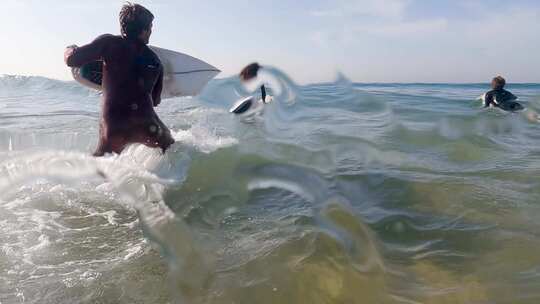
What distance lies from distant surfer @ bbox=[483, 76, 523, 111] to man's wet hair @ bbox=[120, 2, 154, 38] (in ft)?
34.8

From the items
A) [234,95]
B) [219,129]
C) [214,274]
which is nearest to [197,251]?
[214,274]

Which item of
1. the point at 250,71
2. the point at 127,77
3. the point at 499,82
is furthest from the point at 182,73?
the point at 499,82

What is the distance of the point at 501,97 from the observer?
11.9 meters

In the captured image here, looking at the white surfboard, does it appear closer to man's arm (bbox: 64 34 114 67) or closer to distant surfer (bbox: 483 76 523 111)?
man's arm (bbox: 64 34 114 67)

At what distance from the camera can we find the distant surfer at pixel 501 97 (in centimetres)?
1158

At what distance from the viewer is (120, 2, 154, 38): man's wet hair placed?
A: 3930mm

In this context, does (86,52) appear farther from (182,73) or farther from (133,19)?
(182,73)

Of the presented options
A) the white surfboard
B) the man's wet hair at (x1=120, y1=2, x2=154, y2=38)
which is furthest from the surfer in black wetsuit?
the man's wet hair at (x1=120, y1=2, x2=154, y2=38)

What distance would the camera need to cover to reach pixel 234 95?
1285 cm

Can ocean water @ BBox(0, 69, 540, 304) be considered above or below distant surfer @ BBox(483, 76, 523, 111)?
below

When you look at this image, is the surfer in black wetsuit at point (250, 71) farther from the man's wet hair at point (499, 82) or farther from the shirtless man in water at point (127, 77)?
the man's wet hair at point (499, 82)

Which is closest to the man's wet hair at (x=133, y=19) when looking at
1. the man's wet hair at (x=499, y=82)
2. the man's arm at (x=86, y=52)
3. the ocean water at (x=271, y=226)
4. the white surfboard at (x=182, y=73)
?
the man's arm at (x=86, y=52)

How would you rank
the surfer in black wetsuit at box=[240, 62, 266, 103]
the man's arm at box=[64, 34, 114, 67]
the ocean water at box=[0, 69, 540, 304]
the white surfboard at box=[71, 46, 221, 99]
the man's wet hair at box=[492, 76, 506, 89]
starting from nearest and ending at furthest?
the ocean water at box=[0, 69, 540, 304], the man's arm at box=[64, 34, 114, 67], the white surfboard at box=[71, 46, 221, 99], the surfer in black wetsuit at box=[240, 62, 266, 103], the man's wet hair at box=[492, 76, 506, 89]

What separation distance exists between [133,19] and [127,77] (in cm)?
55
